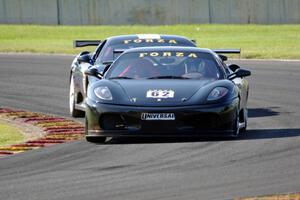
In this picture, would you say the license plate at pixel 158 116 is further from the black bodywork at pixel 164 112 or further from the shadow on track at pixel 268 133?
the shadow on track at pixel 268 133

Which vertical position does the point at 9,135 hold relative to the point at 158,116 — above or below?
below

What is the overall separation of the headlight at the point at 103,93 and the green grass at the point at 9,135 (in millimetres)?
1324

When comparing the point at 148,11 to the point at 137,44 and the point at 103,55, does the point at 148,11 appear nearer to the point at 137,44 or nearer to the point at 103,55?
the point at 137,44

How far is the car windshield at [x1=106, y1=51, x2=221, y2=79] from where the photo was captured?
46.0 ft

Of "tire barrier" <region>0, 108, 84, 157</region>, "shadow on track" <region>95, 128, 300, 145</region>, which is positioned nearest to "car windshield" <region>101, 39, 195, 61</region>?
"tire barrier" <region>0, 108, 84, 157</region>

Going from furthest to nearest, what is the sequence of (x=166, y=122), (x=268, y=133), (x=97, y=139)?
(x=268, y=133), (x=97, y=139), (x=166, y=122)

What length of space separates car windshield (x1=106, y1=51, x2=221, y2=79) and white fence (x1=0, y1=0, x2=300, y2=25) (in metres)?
26.0

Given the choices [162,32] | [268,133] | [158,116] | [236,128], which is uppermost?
[158,116]

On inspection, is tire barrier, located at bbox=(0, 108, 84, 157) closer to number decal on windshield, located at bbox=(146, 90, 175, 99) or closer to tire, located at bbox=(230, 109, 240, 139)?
number decal on windshield, located at bbox=(146, 90, 175, 99)

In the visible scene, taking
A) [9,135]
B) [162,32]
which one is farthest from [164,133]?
[162,32]

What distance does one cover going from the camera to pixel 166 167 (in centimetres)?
1085

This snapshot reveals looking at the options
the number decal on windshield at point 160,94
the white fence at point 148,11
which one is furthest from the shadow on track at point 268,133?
the white fence at point 148,11

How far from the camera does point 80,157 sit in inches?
468

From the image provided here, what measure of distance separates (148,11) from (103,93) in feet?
94.3
